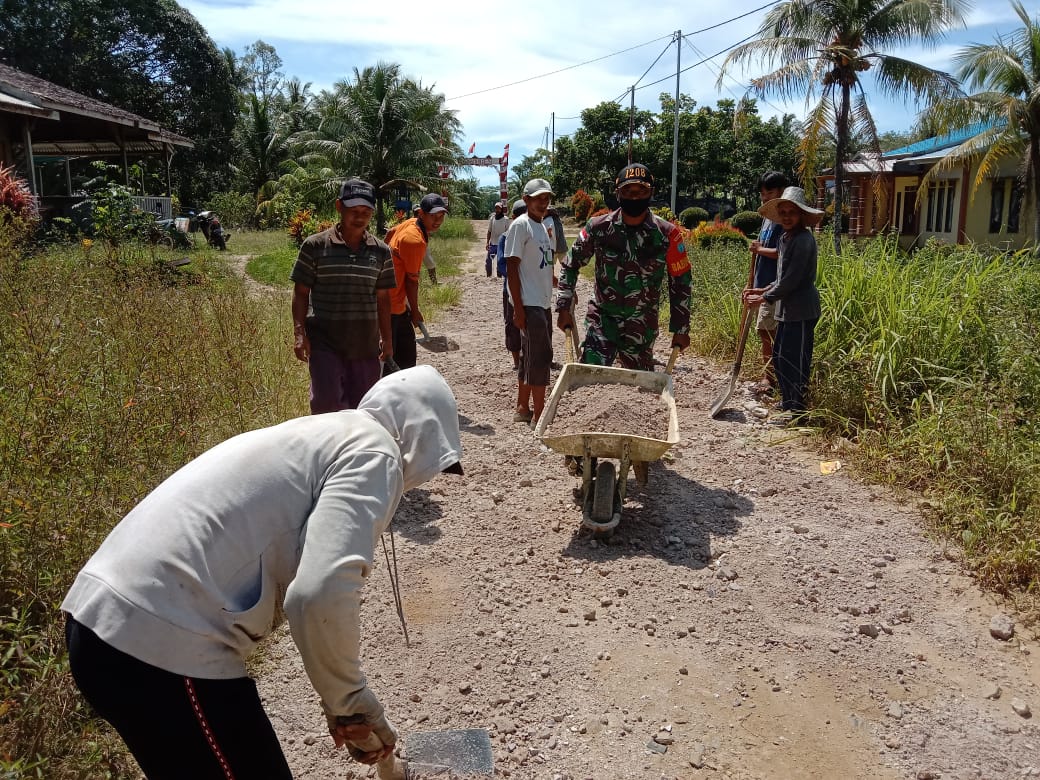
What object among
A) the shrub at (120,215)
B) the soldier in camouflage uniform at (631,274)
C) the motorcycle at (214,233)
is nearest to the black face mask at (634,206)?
the soldier in camouflage uniform at (631,274)

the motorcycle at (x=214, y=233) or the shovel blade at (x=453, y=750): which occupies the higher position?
the motorcycle at (x=214, y=233)

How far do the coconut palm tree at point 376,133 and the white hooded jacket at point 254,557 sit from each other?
25.8 metres

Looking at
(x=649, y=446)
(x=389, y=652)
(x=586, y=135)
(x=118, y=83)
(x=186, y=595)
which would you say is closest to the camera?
(x=186, y=595)

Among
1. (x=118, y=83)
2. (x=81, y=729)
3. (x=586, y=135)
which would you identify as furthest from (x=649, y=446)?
(x=586, y=135)

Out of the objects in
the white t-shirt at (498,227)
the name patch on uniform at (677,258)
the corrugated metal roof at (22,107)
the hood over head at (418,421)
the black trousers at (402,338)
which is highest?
the corrugated metal roof at (22,107)

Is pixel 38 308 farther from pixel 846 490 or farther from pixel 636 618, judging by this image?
pixel 846 490

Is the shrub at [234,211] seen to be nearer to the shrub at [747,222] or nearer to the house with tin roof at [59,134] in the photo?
the house with tin roof at [59,134]

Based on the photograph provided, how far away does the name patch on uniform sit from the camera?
499cm

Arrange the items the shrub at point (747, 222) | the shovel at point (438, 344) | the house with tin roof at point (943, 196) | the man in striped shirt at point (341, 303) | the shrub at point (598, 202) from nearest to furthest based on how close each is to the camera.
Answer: the man in striped shirt at point (341, 303), the shovel at point (438, 344), the house with tin roof at point (943, 196), the shrub at point (747, 222), the shrub at point (598, 202)

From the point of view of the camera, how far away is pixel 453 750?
2887 mm

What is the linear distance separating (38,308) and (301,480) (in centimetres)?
340

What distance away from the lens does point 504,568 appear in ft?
13.8

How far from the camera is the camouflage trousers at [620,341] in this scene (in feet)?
17.2

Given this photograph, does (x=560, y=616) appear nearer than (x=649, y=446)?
Yes
